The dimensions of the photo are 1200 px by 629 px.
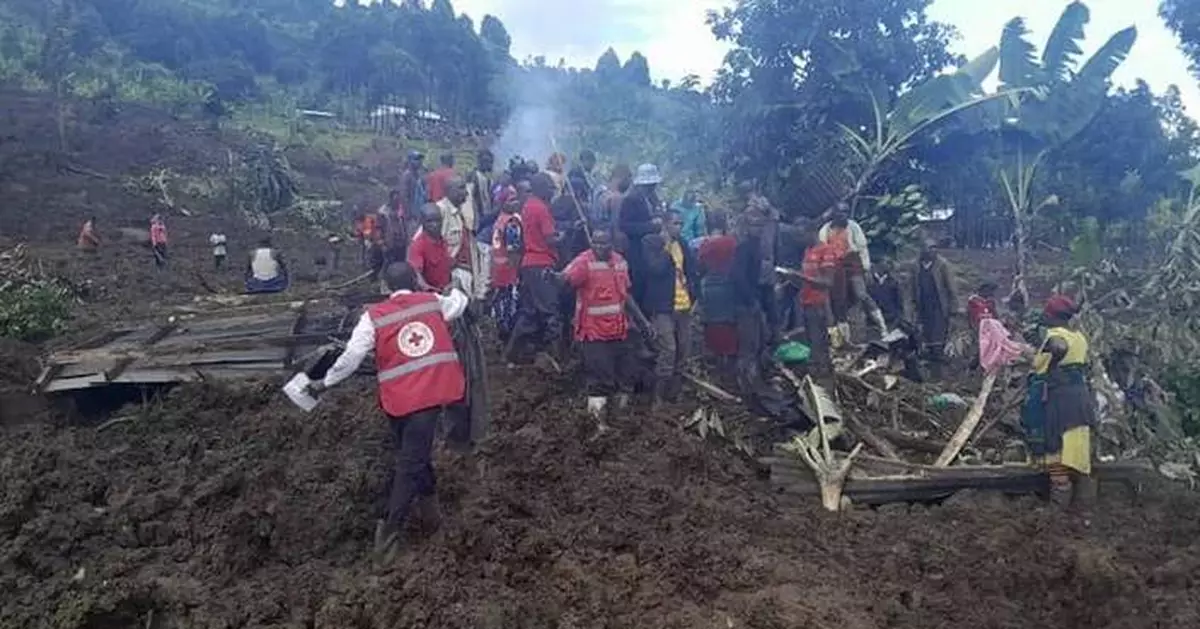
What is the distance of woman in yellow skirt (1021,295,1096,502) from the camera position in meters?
6.98

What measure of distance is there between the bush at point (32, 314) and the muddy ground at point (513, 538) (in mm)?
2861

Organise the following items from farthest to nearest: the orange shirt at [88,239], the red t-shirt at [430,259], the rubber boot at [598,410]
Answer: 1. the orange shirt at [88,239]
2. the red t-shirt at [430,259]
3. the rubber boot at [598,410]

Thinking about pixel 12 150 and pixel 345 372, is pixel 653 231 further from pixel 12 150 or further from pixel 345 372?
pixel 12 150

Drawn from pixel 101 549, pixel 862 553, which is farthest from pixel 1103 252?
pixel 101 549

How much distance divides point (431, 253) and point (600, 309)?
5.24 feet

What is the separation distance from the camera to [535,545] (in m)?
6.09

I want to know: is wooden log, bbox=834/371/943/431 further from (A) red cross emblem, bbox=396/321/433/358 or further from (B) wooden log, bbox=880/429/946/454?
(A) red cross emblem, bbox=396/321/433/358

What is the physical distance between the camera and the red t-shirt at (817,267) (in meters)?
10.2

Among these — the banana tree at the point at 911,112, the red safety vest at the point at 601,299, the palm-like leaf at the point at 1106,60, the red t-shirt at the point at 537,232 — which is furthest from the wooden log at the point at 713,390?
the palm-like leaf at the point at 1106,60

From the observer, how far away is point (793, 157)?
622 inches

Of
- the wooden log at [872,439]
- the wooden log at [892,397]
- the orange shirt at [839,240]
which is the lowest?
the wooden log at [892,397]

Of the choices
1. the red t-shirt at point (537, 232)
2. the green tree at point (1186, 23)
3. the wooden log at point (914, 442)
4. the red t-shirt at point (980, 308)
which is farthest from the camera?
the green tree at point (1186, 23)

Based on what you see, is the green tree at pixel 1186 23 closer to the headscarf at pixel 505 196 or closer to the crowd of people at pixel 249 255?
the headscarf at pixel 505 196

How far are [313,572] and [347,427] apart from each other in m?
2.40
